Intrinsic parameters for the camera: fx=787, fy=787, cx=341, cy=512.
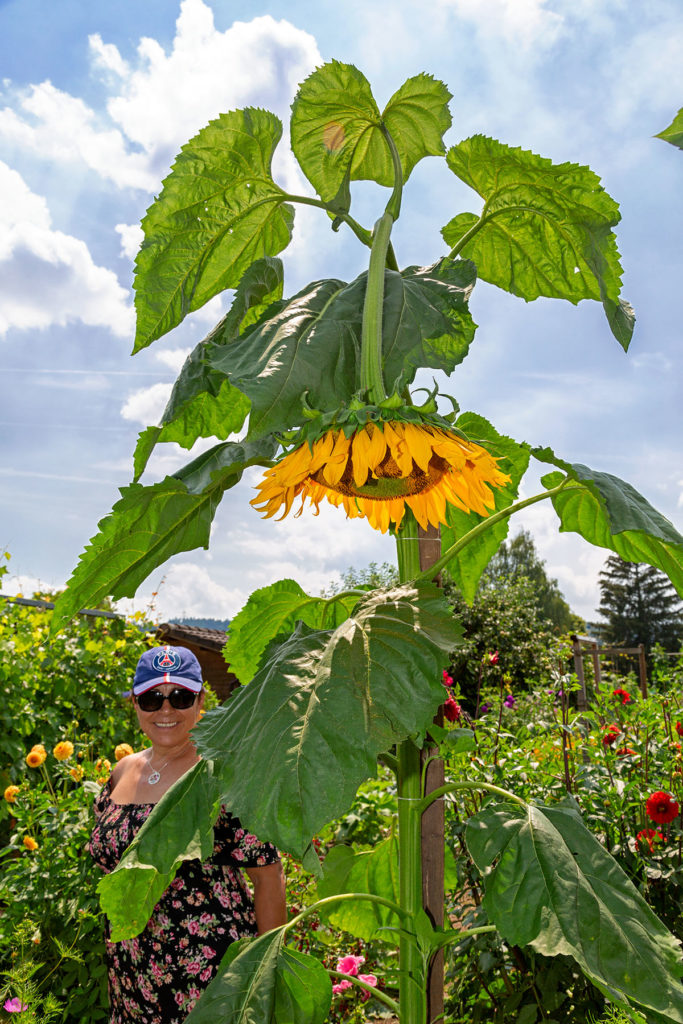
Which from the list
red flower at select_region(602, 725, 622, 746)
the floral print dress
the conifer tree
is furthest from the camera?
the conifer tree

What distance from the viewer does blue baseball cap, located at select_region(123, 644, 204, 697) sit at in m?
2.41

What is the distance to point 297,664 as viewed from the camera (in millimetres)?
1016

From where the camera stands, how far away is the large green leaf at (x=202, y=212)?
129 cm

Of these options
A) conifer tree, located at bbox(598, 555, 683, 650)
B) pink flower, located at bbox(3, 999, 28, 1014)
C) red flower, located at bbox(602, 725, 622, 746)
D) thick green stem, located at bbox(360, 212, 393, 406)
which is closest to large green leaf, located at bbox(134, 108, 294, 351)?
thick green stem, located at bbox(360, 212, 393, 406)

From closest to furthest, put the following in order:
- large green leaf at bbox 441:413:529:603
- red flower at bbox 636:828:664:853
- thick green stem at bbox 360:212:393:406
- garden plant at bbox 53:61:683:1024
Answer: garden plant at bbox 53:61:683:1024
thick green stem at bbox 360:212:393:406
large green leaf at bbox 441:413:529:603
red flower at bbox 636:828:664:853

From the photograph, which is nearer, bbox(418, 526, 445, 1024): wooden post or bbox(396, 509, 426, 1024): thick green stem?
bbox(396, 509, 426, 1024): thick green stem

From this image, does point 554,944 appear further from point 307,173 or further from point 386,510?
point 307,173

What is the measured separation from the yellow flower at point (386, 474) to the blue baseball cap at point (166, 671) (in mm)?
1358

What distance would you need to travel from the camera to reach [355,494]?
1185 millimetres

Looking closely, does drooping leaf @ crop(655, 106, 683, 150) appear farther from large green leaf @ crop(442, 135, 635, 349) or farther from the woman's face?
the woman's face

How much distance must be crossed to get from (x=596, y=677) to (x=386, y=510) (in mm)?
9372

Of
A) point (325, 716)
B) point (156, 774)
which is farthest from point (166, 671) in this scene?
point (325, 716)

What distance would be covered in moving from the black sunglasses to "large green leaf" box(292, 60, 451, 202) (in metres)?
1.60

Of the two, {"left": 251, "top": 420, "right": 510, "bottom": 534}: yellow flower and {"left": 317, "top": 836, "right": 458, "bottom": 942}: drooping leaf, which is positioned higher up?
{"left": 251, "top": 420, "right": 510, "bottom": 534}: yellow flower
